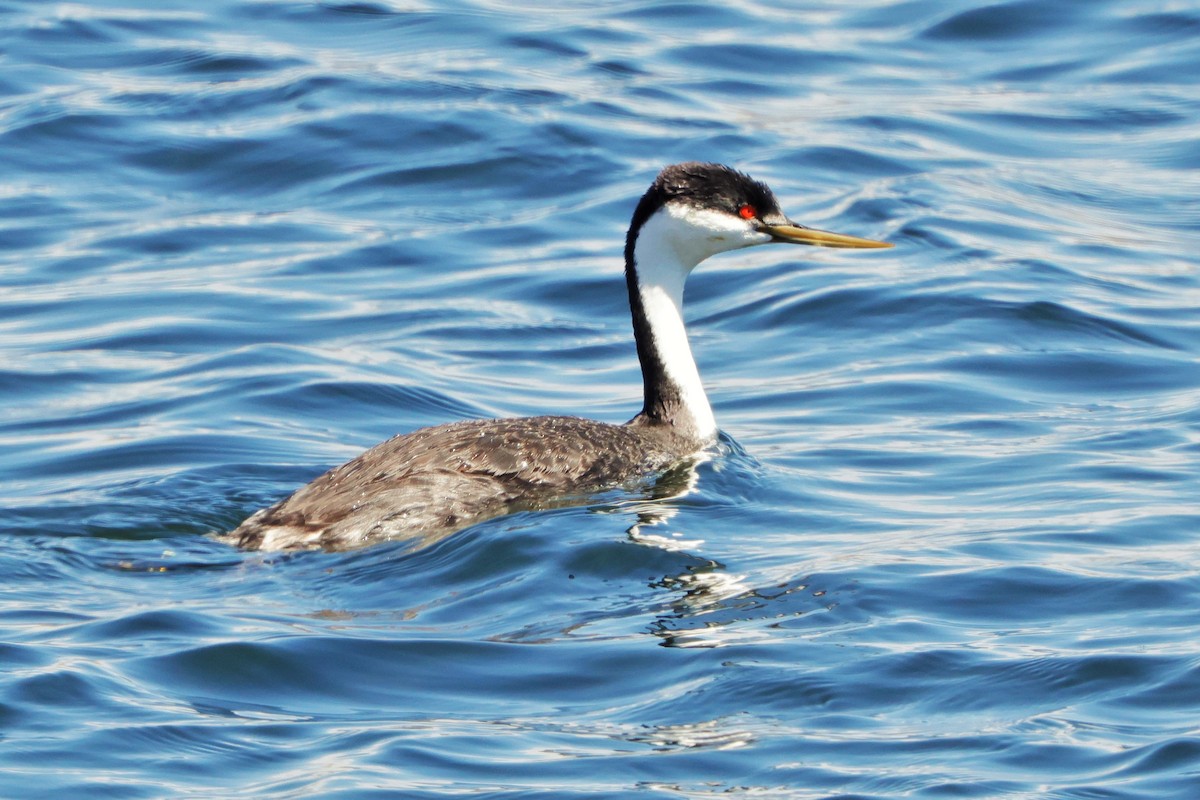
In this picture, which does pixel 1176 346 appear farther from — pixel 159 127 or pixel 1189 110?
pixel 159 127

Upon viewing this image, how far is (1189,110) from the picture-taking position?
16250mm

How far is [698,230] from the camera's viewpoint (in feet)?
31.8

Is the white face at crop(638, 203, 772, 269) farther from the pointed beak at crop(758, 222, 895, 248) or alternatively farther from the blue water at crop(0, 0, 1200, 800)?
the blue water at crop(0, 0, 1200, 800)

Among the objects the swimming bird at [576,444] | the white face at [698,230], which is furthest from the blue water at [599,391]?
the white face at [698,230]

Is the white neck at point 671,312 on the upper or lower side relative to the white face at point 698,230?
lower

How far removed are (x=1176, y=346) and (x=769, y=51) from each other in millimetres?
7097

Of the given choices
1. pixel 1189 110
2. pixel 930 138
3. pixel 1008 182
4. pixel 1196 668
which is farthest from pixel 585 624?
pixel 1189 110

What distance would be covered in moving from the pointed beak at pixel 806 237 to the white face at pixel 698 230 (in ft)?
0.16

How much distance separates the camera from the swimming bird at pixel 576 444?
8117 mm

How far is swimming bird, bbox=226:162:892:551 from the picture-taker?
8117 mm

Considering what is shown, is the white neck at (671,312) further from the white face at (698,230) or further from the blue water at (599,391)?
the blue water at (599,391)

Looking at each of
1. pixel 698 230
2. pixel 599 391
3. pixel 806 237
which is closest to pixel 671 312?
pixel 698 230

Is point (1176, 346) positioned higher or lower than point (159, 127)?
lower

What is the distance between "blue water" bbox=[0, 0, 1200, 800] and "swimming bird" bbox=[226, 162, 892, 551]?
0.17 meters
